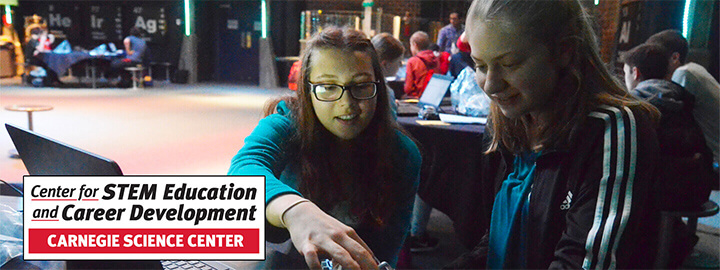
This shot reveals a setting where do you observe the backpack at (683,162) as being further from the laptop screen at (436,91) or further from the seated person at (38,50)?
the seated person at (38,50)

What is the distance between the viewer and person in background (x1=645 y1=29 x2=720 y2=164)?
270 centimetres

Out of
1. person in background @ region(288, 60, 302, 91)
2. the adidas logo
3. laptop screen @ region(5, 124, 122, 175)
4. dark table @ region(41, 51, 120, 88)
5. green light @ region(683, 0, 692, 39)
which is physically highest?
green light @ region(683, 0, 692, 39)

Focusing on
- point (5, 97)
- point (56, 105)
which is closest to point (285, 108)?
point (56, 105)

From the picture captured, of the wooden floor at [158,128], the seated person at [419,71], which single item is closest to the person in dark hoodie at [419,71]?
the seated person at [419,71]

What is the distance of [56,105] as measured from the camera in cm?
741

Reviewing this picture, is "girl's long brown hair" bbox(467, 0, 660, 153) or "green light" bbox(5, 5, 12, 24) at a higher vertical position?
"green light" bbox(5, 5, 12, 24)

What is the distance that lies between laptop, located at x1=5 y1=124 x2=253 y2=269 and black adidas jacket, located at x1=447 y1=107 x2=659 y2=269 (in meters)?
0.53

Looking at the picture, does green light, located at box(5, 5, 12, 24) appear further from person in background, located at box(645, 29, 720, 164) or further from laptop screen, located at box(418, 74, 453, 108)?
person in background, located at box(645, 29, 720, 164)

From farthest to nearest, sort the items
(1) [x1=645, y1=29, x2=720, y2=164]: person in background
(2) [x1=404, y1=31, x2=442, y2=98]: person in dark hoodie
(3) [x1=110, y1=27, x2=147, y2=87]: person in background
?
(3) [x1=110, y1=27, x2=147, y2=87]: person in background
(2) [x1=404, y1=31, x2=442, y2=98]: person in dark hoodie
(1) [x1=645, y1=29, x2=720, y2=164]: person in background

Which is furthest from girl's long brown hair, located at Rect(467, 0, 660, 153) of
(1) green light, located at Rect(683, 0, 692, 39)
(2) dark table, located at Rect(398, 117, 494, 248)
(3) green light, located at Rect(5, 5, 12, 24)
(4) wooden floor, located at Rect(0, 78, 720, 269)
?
(3) green light, located at Rect(5, 5, 12, 24)

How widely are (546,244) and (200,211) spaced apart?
539 mm

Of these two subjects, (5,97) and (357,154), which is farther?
(5,97)

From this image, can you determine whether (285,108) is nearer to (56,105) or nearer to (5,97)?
(56,105)

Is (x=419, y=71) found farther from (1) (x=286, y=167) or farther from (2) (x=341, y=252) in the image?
(2) (x=341, y=252)
